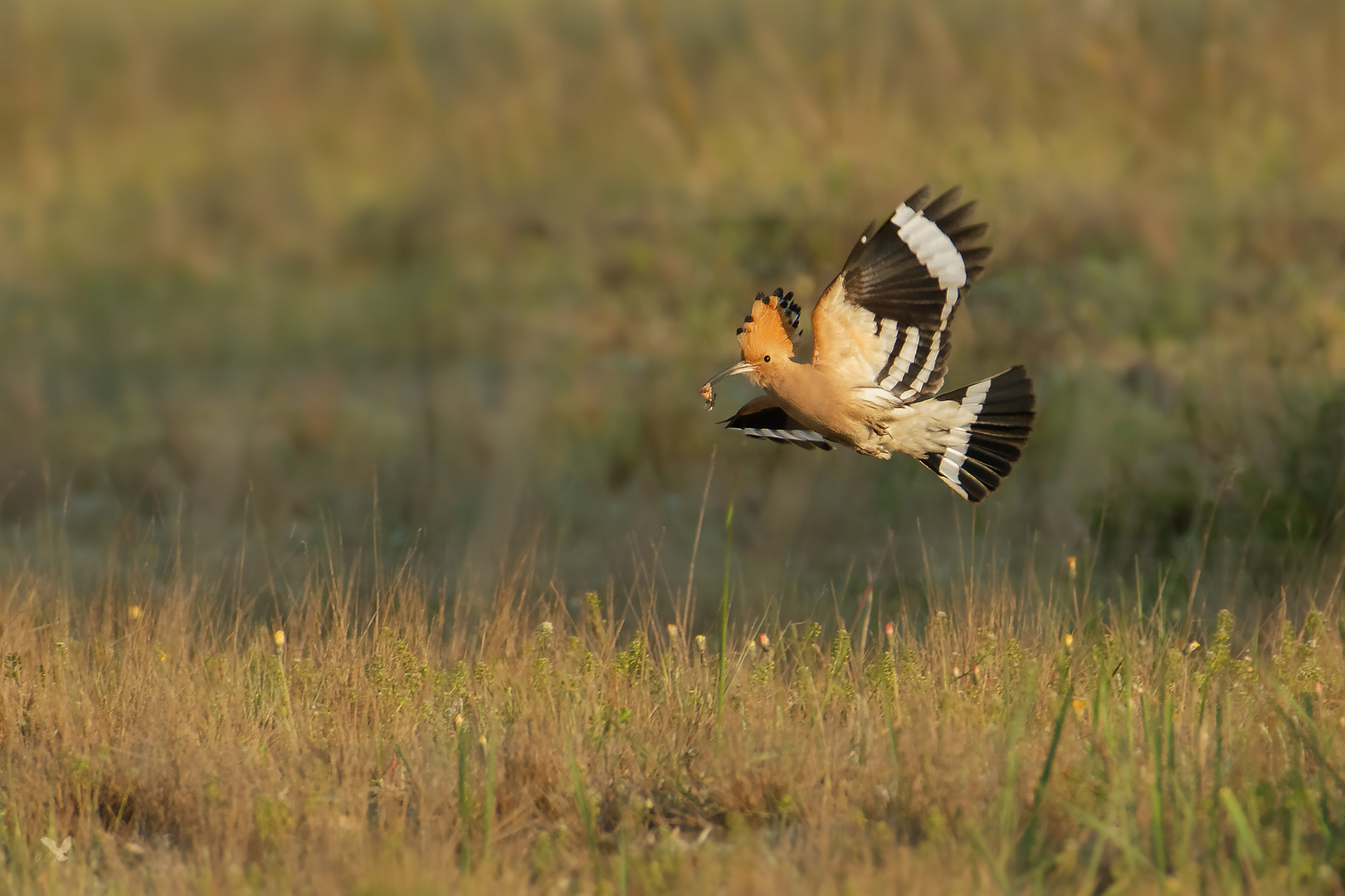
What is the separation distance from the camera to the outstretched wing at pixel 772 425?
4.82m

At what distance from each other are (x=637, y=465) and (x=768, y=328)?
5697 millimetres

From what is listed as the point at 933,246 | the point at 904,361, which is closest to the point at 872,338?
the point at 904,361

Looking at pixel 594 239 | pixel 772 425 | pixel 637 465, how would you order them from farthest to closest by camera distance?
pixel 594 239
pixel 637 465
pixel 772 425

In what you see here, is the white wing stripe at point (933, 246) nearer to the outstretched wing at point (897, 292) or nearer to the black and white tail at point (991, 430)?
the outstretched wing at point (897, 292)

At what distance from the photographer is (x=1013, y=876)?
3.62 m

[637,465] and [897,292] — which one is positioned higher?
[897,292]

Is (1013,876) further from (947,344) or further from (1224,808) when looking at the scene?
(947,344)

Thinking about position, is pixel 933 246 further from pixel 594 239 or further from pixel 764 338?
pixel 594 239

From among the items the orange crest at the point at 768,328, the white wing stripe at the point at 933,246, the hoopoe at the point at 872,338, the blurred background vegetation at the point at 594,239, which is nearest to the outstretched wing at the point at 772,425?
the hoopoe at the point at 872,338

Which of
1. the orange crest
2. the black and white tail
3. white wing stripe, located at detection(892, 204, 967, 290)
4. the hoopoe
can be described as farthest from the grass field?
white wing stripe, located at detection(892, 204, 967, 290)

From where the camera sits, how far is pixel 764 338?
4.74 metres

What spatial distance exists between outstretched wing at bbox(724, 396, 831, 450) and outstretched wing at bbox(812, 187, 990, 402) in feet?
0.69

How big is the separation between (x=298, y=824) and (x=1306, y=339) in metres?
8.29

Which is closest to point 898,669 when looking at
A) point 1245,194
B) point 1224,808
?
point 1224,808
